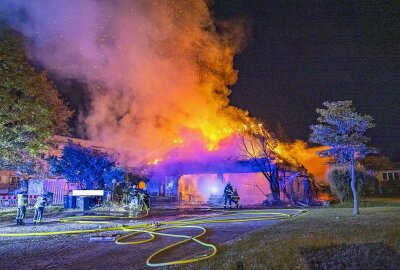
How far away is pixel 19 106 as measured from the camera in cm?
1545

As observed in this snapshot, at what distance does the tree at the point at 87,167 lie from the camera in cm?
2467

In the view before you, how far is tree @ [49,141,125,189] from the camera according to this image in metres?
24.7

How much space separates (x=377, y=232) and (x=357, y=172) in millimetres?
16995

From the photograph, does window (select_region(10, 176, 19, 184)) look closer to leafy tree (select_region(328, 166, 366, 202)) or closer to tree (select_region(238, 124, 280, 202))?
tree (select_region(238, 124, 280, 202))

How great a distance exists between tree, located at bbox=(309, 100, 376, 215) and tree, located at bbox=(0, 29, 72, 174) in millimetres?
13583

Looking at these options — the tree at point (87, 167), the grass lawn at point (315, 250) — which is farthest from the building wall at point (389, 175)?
the grass lawn at point (315, 250)

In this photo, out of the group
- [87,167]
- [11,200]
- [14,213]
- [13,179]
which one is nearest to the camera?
[14,213]

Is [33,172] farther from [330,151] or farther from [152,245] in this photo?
[330,151]

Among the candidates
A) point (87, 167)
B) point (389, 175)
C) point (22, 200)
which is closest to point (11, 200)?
point (87, 167)

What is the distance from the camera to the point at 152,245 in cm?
929

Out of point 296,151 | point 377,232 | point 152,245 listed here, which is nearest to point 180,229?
point 152,245

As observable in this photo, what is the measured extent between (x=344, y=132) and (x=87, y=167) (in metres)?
17.9

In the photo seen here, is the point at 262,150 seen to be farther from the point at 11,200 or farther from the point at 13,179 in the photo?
the point at 13,179

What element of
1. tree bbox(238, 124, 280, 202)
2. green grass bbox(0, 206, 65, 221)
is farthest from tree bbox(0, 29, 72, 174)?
tree bbox(238, 124, 280, 202)
